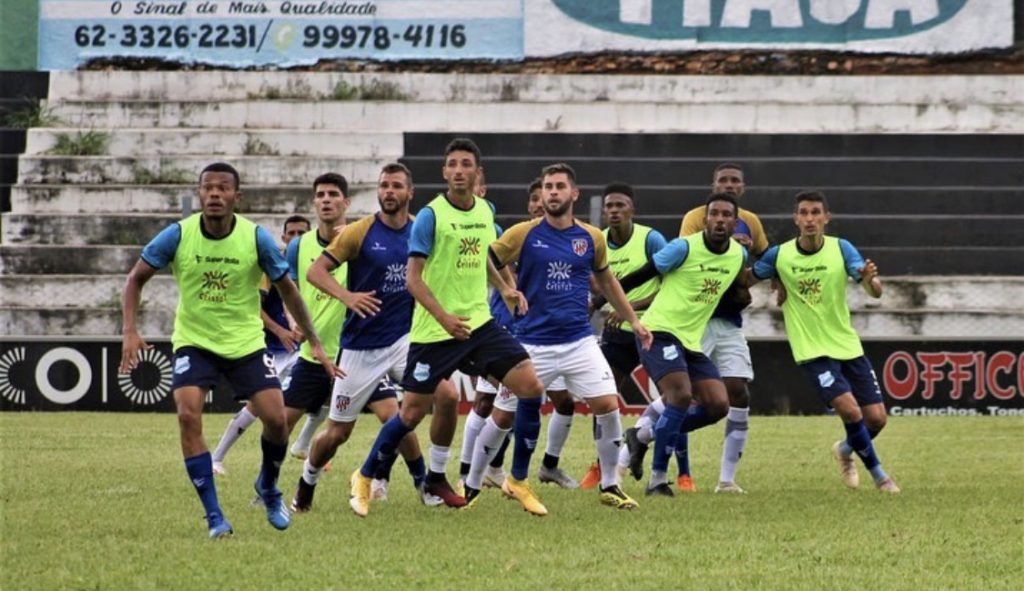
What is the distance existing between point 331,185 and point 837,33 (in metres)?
18.3

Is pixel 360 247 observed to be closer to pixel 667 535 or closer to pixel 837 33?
pixel 667 535

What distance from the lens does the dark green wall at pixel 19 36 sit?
2988cm

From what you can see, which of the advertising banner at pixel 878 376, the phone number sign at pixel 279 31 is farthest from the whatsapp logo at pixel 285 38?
the advertising banner at pixel 878 376

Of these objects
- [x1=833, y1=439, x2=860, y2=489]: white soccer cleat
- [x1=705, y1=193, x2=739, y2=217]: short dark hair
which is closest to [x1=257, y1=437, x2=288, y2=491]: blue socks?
[x1=705, y1=193, x2=739, y2=217]: short dark hair

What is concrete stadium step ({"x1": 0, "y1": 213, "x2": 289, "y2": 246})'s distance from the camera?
2684 cm

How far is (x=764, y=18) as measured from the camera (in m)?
29.5

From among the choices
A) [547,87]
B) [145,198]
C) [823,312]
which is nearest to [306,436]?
[823,312]

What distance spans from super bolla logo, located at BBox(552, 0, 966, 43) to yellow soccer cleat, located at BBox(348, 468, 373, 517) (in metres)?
18.8

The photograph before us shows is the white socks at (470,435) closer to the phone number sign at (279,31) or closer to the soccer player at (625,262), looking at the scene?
the soccer player at (625,262)

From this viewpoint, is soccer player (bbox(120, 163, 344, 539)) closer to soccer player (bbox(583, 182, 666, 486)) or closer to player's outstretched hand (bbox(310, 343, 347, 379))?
player's outstretched hand (bbox(310, 343, 347, 379))

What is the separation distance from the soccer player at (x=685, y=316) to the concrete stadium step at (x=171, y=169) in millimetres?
14770

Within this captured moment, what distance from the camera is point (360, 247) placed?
39.6ft

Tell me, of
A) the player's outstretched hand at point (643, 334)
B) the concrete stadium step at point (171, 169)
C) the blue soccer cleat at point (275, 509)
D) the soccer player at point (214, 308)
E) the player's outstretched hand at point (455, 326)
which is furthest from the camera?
the concrete stadium step at point (171, 169)

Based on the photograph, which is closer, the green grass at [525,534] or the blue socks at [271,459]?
the green grass at [525,534]
